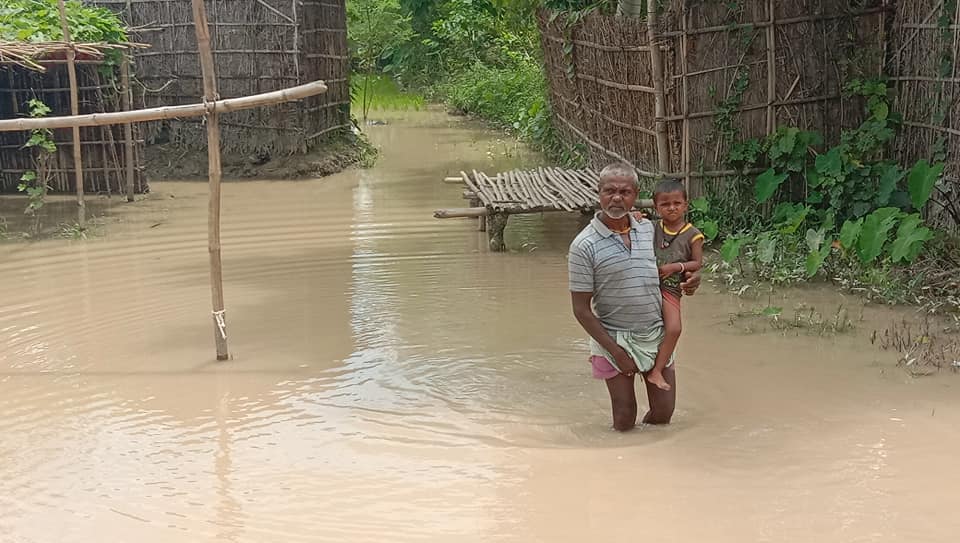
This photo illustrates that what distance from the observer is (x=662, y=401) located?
4691 mm

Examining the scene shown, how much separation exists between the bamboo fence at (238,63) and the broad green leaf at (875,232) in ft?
26.9

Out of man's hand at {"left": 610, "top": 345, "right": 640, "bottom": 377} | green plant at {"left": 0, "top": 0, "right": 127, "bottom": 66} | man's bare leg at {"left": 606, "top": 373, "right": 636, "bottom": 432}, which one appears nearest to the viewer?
man's hand at {"left": 610, "top": 345, "right": 640, "bottom": 377}

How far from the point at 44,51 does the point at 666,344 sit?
758 cm

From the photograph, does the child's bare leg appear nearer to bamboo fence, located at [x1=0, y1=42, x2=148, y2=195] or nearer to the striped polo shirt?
the striped polo shirt

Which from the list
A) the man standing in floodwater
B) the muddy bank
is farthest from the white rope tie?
the muddy bank

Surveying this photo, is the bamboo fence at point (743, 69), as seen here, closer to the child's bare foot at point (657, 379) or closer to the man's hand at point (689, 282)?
the man's hand at point (689, 282)

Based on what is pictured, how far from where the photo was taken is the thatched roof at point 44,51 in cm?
938

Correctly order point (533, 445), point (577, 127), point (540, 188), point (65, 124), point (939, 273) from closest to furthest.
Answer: point (533, 445) < point (65, 124) < point (939, 273) < point (540, 188) < point (577, 127)

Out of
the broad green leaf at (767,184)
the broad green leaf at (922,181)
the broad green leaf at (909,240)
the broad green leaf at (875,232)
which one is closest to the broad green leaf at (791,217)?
the broad green leaf at (767,184)

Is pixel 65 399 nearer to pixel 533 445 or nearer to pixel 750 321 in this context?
pixel 533 445

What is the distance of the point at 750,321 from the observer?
21.5ft

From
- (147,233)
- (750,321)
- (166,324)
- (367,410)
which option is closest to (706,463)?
(367,410)

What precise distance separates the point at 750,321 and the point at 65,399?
3968 mm

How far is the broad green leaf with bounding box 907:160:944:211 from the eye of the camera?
709 centimetres
